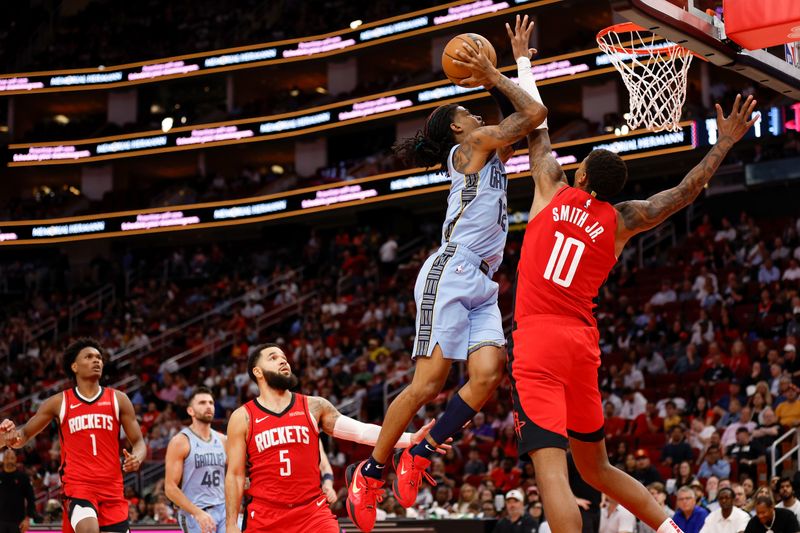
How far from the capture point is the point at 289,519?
757cm

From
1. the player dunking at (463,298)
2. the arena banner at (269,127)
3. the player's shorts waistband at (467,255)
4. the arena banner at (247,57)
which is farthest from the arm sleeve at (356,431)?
the arena banner at (247,57)

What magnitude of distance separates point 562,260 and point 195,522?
514cm

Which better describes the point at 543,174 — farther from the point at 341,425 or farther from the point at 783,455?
the point at 783,455

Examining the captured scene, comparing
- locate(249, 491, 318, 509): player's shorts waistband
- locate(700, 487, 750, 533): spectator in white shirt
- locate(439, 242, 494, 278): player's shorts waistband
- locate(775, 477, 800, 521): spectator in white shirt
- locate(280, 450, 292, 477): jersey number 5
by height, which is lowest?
locate(700, 487, 750, 533): spectator in white shirt

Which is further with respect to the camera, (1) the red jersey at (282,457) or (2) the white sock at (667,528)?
(1) the red jersey at (282,457)

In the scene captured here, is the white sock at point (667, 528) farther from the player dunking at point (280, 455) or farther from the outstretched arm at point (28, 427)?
the outstretched arm at point (28, 427)

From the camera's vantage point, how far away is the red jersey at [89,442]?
932cm

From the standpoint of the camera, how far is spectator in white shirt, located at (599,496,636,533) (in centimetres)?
1298

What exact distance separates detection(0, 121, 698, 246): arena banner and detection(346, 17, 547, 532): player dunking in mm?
18278

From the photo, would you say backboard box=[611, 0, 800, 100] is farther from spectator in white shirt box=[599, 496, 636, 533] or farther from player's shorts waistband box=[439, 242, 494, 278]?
spectator in white shirt box=[599, 496, 636, 533]

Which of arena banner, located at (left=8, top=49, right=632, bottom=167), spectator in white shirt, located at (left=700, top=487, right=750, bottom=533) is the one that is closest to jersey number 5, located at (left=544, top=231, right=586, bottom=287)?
spectator in white shirt, located at (left=700, top=487, right=750, bottom=533)

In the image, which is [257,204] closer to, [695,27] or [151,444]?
[151,444]

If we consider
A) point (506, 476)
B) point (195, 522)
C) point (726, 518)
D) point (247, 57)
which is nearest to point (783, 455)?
point (726, 518)

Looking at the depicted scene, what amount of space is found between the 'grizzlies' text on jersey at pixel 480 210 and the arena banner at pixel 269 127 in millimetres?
20723
